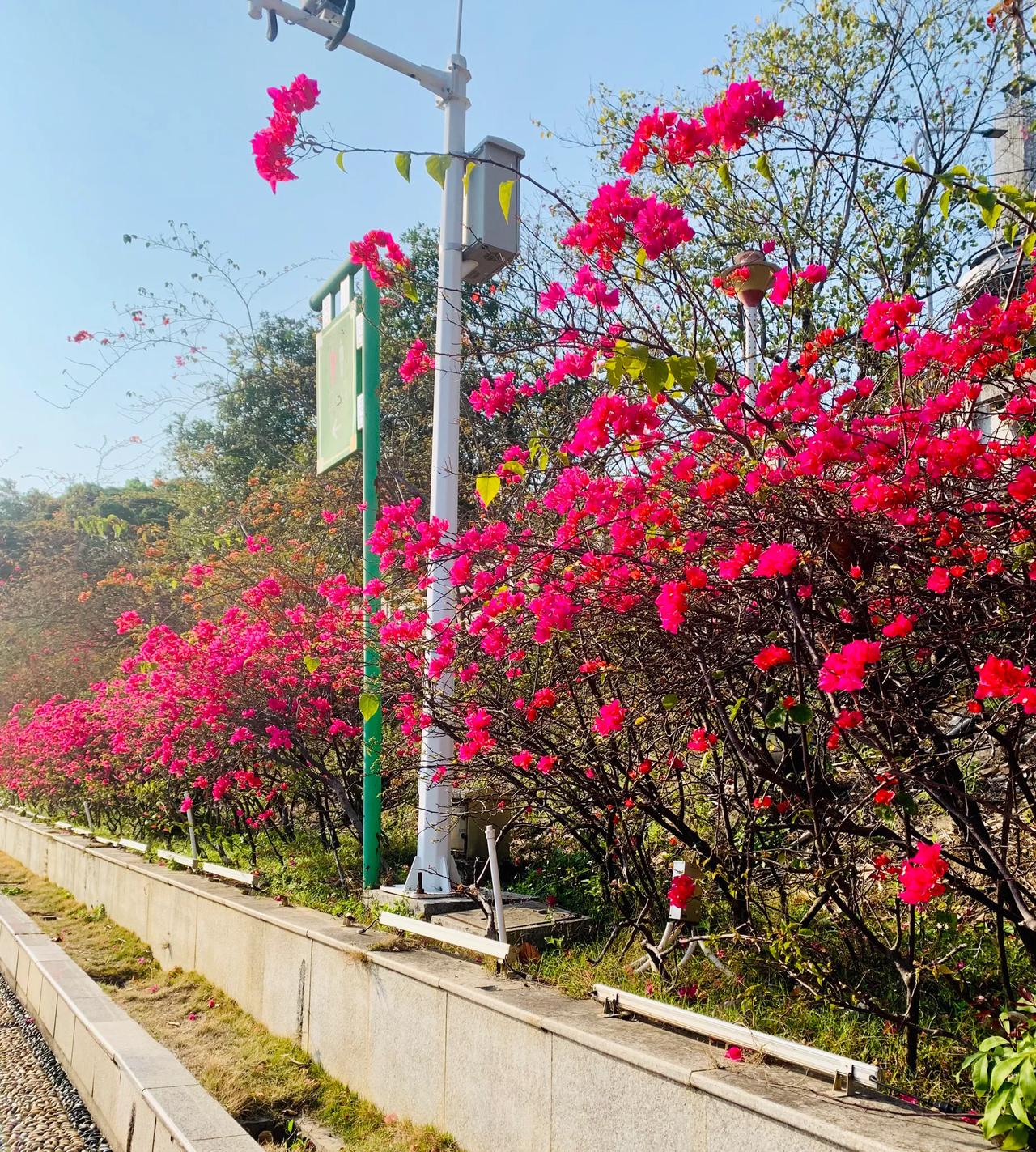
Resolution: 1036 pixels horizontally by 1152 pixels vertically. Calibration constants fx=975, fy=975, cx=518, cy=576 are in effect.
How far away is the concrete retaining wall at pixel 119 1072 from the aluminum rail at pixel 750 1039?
4.53 feet

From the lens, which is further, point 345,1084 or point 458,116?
point 458,116

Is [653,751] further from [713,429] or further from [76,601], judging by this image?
[76,601]

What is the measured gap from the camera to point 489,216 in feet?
16.9

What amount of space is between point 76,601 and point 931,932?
17.2m

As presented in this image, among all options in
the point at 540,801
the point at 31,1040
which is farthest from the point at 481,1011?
the point at 31,1040

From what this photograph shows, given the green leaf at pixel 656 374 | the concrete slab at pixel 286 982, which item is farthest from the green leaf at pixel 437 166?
the concrete slab at pixel 286 982

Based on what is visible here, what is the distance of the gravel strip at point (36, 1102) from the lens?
14.9 ft

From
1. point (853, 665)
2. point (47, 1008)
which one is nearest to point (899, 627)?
point (853, 665)

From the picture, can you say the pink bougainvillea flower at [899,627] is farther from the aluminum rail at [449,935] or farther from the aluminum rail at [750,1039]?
the aluminum rail at [449,935]

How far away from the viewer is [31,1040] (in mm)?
6184

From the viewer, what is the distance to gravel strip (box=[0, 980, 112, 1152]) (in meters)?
4.54

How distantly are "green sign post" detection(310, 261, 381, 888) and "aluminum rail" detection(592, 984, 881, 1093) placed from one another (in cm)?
225

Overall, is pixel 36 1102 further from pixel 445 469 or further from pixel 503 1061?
pixel 445 469

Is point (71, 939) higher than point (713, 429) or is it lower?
lower
